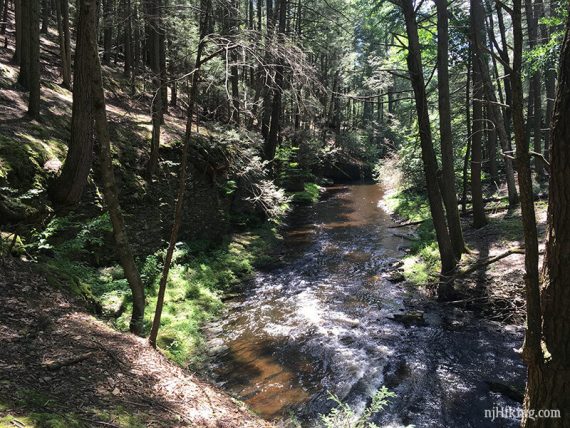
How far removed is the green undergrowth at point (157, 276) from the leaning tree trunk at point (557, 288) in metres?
5.32

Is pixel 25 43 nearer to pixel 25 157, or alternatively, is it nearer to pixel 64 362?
pixel 25 157

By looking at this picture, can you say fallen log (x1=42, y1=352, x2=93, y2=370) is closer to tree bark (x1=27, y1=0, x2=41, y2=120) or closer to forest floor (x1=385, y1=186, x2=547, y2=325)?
forest floor (x1=385, y1=186, x2=547, y2=325)

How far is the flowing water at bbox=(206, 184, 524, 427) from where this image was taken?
584 centimetres

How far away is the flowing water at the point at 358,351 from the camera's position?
5.84 metres

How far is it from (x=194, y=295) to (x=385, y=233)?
9.12 meters

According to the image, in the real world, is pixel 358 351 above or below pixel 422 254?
below

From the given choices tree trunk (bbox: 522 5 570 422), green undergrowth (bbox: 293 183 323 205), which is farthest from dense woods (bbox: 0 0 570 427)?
green undergrowth (bbox: 293 183 323 205)

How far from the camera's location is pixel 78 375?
3.90m

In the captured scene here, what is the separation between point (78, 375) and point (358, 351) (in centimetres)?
494

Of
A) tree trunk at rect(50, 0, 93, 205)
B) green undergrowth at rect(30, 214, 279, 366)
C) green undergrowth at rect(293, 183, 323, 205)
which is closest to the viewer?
tree trunk at rect(50, 0, 93, 205)

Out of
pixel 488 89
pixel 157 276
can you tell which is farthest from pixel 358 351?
pixel 488 89

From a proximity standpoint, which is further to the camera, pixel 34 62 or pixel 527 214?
pixel 34 62

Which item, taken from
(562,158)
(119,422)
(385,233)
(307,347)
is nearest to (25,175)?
(119,422)

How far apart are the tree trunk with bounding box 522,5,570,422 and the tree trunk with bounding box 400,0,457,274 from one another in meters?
6.55
